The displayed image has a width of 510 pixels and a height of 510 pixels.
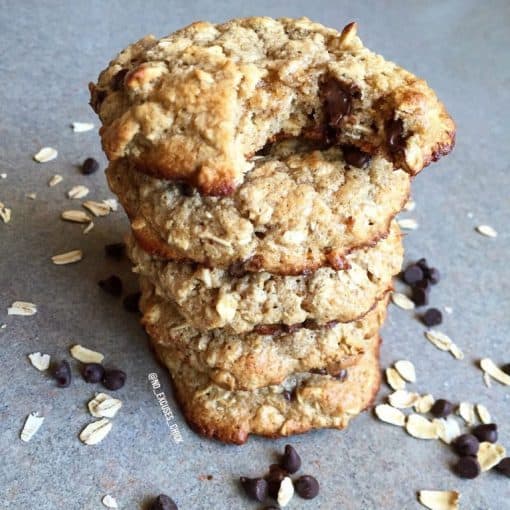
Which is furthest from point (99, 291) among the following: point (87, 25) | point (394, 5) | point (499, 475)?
point (394, 5)

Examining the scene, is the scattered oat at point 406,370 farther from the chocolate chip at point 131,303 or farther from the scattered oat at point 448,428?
the chocolate chip at point 131,303

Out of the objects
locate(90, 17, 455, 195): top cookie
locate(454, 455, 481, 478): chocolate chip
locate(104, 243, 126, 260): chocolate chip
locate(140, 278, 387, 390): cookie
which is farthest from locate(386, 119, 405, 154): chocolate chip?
locate(104, 243, 126, 260): chocolate chip

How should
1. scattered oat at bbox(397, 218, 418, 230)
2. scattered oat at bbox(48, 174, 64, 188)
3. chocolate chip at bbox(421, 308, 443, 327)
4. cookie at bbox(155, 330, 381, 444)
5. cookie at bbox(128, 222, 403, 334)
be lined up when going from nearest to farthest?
cookie at bbox(128, 222, 403, 334) → cookie at bbox(155, 330, 381, 444) → chocolate chip at bbox(421, 308, 443, 327) → scattered oat at bbox(48, 174, 64, 188) → scattered oat at bbox(397, 218, 418, 230)

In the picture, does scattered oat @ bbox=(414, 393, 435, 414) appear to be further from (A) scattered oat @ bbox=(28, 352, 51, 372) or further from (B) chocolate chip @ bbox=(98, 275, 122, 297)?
(A) scattered oat @ bbox=(28, 352, 51, 372)

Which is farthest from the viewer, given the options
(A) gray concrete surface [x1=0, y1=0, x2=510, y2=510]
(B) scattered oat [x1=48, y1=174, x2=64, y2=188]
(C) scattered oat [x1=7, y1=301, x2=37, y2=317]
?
(B) scattered oat [x1=48, y1=174, x2=64, y2=188]

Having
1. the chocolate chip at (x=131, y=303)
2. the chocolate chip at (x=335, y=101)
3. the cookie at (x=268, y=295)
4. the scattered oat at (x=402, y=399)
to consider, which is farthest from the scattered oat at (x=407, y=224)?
the chocolate chip at (x=335, y=101)

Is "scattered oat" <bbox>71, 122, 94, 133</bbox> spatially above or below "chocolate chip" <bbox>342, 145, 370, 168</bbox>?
below

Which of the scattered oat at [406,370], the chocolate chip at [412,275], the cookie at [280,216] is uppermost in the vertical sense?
the cookie at [280,216]
